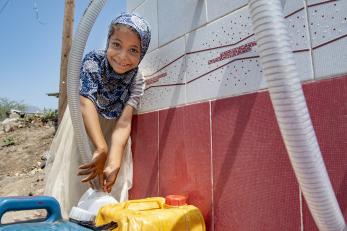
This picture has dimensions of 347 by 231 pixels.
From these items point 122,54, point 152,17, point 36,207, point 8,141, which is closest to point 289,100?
point 36,207

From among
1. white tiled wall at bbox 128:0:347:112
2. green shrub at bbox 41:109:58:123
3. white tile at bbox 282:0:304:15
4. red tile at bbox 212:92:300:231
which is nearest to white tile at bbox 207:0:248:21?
white tiled wall at bbox 128:0:347:112

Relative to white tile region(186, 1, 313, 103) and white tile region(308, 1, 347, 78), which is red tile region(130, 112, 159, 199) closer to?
white tile region(186, 1, 313, 103)

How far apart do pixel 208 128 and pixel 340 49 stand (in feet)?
1.27

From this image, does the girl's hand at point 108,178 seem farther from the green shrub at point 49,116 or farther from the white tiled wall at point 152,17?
the green shrub at point 49,116

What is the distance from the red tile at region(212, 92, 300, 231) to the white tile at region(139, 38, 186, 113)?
8.0 inches

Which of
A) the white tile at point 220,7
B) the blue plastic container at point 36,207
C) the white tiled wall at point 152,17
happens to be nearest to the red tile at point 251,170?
the white tile at point 220,7

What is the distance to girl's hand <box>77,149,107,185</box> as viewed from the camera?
3.17ft

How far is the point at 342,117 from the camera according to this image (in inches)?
23.3

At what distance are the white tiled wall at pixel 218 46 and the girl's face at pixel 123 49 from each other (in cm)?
11

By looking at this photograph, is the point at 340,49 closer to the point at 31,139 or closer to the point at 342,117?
the point at 342,117

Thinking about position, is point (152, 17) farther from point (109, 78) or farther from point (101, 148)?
point (101, 148)

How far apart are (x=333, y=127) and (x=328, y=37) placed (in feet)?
0.57

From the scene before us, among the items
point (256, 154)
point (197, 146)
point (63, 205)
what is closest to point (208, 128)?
point (197, 146)

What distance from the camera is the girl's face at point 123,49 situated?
1052 millimetres
